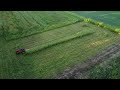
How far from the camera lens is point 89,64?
12.0 meters

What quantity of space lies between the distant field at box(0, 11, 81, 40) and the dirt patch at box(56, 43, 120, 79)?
6530mm

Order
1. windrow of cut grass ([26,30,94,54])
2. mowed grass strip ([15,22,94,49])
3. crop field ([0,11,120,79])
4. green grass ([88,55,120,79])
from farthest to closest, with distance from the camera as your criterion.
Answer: mowed grass strip ([15,22,94,49])
windrow of cut grass ([26,30,94,54])
crop field ([0,11,120,79])
green grass ([88,55,120,79])

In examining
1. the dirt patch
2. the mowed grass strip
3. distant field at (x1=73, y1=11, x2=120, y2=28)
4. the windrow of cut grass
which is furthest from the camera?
distant field at (x1=73, y1=11, x2=120, y2=28)

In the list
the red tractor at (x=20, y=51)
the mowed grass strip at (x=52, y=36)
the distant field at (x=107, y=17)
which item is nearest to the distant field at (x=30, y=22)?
the mowed grass strip at (x=52, y=36)

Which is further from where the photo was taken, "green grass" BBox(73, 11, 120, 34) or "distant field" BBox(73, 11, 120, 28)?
"distant field" BBox(73, 11, 120, 28)

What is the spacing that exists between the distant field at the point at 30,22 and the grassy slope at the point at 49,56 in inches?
50.0

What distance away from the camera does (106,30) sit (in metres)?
17.6

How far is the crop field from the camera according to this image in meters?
11.5

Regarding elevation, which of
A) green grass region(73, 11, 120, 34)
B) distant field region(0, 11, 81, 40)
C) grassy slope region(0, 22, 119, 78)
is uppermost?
green grass region(73, 11, 120, 34)

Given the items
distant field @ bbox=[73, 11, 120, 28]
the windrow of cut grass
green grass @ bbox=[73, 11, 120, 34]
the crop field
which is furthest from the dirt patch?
distant field @ bbox=[73, 11, 120, 28]

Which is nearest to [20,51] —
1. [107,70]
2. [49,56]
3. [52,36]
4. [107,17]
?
[49,56]

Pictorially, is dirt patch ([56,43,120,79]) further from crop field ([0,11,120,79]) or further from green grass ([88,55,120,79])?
green grass ([88,55,120,79])
